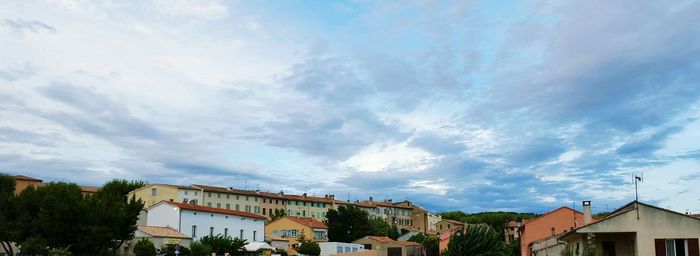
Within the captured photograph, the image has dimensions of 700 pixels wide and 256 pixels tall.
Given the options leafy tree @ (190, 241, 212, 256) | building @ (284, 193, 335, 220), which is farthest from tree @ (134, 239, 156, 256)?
building @ (284, 193, 335, 220)

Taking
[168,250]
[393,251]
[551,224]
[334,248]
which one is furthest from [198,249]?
[393,251]

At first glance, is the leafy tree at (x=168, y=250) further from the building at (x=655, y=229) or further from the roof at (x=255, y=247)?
the building at (x=655, y=229)

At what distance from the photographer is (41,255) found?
157 feet

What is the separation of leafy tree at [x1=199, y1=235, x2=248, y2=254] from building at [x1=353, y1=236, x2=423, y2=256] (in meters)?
24.7

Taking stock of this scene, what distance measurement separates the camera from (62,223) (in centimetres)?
4944

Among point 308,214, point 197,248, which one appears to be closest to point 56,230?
point 197,248

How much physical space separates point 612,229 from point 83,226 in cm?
4020

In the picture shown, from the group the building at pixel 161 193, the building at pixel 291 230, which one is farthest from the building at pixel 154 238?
the building at pixel 161 193

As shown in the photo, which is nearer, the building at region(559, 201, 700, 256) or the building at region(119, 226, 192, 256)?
the building at region(559, 201, 700, 256)

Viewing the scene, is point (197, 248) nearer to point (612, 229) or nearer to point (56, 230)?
point (56, 230)

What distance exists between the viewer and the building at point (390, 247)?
8462cm

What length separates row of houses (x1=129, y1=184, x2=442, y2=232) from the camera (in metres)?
94.9

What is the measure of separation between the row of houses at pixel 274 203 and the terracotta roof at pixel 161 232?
2333 centimetres

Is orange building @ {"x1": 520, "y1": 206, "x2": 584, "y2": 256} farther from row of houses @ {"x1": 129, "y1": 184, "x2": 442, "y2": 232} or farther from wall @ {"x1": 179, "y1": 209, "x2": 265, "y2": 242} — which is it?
row of houses @ {"x1": 129, "y1": 184, "x2": 442, "y2": 232}
